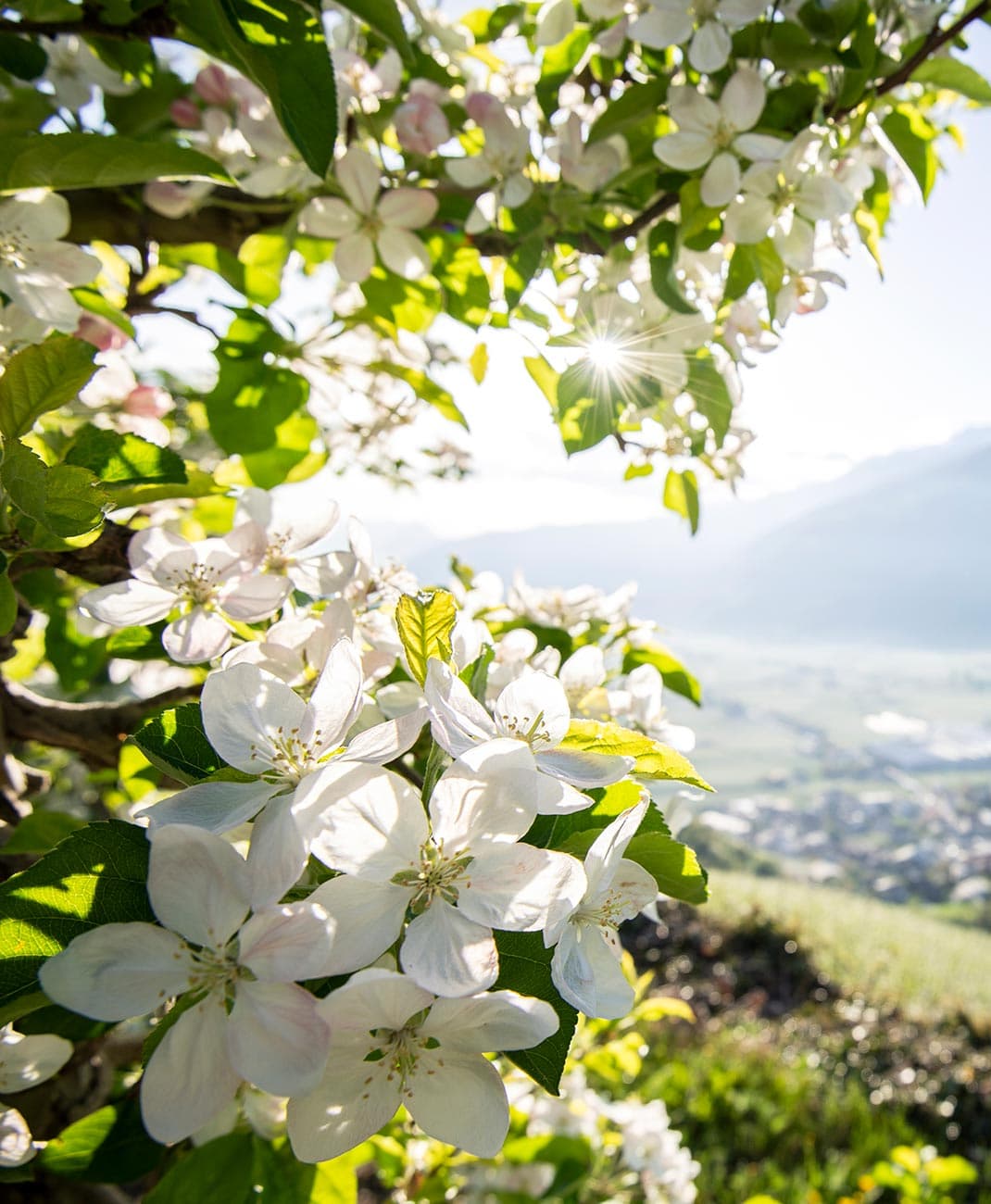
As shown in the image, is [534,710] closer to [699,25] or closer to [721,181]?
[721,181]

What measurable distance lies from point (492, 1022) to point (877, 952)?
22.8ft

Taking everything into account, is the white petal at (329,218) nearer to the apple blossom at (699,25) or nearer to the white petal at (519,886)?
the apple blossom at (699,25)

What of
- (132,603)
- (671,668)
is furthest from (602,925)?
(671,668)

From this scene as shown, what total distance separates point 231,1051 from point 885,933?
26.7 feet

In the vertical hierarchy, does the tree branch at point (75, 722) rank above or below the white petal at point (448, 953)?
below

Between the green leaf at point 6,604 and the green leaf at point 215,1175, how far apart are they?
0.40 metres

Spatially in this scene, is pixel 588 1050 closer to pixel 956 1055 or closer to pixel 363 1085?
pixel 363 1085

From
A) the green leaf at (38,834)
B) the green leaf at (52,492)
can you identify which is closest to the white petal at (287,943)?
the green leaf at (52,492)

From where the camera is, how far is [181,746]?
1.51 ft

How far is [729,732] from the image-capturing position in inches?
1930

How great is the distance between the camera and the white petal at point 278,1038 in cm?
35

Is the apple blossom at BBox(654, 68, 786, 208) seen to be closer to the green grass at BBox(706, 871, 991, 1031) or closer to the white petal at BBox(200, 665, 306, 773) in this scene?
the white petal at BBox(200, 665, 306, 773)

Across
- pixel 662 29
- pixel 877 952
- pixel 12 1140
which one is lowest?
pixel 877 952

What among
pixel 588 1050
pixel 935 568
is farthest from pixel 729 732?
pixel 588 1050
